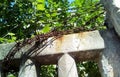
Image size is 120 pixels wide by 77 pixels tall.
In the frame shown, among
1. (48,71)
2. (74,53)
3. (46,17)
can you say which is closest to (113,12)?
(74,53)

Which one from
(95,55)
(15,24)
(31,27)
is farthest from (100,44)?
(15,24)

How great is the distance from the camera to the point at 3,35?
4117mm

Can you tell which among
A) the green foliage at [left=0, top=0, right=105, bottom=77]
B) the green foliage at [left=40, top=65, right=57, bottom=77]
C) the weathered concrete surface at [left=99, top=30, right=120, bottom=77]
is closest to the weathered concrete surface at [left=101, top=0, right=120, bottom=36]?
the weathered concrete surface at [left=99, top=30, right=120, bottom=77]

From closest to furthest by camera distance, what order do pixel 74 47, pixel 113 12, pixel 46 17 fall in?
pixel 113 12 < pixel 74 47 < pixel 46 17

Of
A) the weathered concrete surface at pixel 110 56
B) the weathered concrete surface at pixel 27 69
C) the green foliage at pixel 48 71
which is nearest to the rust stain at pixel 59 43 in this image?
the weathered concrete surface at pixel 27 69

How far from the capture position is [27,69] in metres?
2.85

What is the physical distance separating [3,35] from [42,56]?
1382mm

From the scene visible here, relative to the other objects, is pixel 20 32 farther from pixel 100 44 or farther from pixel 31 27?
pixel 100 44

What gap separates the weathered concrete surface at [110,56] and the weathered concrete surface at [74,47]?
53mm

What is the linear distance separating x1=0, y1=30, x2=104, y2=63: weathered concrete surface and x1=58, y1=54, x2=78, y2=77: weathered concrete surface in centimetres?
5

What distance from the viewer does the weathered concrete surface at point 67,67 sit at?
108 inches

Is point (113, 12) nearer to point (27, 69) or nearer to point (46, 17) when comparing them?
point (27, 69)

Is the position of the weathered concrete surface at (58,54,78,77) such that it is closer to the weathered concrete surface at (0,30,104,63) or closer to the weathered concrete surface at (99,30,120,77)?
the weathered concrete surface at (0,30,104,63)

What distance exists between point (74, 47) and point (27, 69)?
18.4 inches
